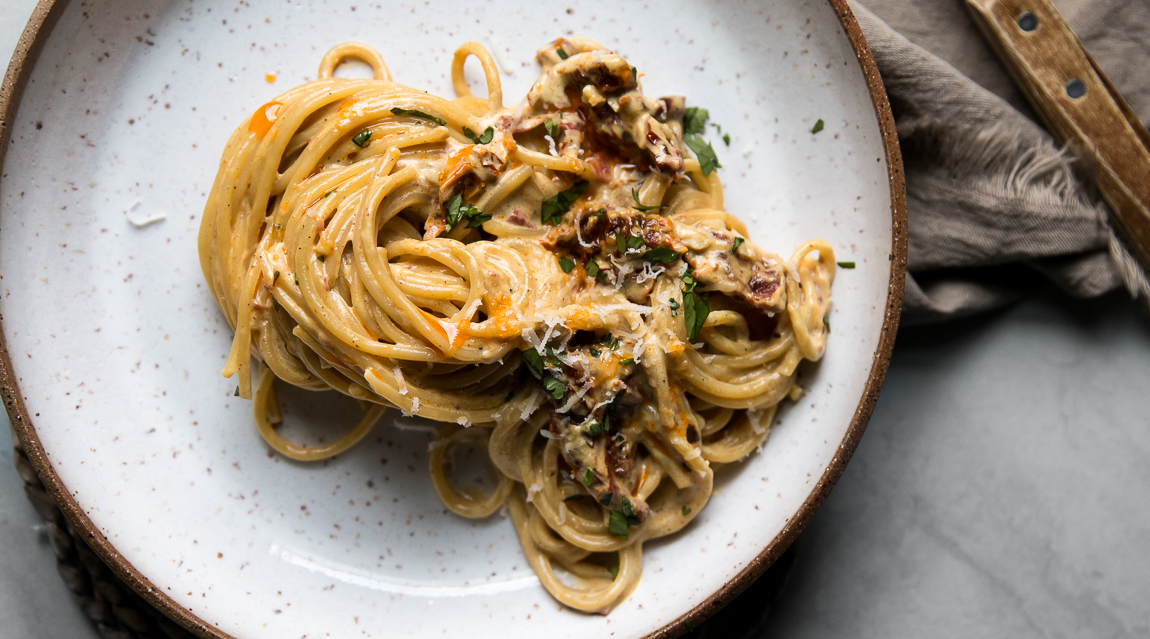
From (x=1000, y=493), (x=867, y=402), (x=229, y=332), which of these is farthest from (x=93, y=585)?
(x=1000, y=493)

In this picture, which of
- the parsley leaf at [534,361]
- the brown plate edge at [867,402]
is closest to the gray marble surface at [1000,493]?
the brown plate edge at [867,402]

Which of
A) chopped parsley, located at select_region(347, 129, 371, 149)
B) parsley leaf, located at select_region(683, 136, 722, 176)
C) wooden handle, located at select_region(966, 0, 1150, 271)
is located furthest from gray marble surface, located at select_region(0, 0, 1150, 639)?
chopped parsley, located at select_region(347, 129, 371, 149)

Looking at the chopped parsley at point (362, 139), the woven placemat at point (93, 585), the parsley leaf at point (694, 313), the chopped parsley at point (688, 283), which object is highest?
the chopped parsley at point (362, 139)

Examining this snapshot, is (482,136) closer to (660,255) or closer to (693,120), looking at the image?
(660,255)

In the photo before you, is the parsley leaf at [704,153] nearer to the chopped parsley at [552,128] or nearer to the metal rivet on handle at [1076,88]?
the chopped parsley at [552,128]

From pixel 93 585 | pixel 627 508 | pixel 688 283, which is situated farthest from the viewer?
pixel 93 585

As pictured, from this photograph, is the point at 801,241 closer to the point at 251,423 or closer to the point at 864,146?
the point at 864,146
